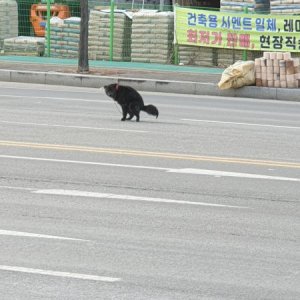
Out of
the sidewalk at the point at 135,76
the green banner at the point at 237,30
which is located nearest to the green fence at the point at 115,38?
the green banner at the point at 237,30

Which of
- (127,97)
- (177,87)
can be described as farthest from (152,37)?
(127,97)

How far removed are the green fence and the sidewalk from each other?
2.35 feet

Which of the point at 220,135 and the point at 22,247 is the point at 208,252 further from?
the point at 220,135

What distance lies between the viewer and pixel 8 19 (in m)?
33.8

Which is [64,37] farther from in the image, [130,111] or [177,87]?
[130,111]

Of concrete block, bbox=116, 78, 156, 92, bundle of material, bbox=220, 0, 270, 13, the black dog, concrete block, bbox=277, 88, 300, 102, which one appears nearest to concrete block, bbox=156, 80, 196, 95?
concrete block, bbox=116, 78, 156, 92

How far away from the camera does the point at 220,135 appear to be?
16.7 m

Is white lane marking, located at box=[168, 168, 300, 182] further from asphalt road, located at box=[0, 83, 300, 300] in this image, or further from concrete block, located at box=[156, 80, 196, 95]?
concrete block, located at box=[156, 80, 196, 95]

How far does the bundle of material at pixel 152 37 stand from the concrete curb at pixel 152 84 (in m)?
4.71

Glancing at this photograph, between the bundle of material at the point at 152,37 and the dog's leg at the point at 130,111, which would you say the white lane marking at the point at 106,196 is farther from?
the bundle of material at the point at 152,37

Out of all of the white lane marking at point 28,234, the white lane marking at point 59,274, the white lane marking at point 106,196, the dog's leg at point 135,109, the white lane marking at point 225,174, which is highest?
the dog's leg at point 135,109

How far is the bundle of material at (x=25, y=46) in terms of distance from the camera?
33156 mm

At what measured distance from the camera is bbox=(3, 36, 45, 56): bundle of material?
33.2 meters

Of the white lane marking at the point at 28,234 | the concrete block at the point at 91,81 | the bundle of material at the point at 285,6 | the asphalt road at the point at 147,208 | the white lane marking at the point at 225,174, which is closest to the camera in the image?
the asphalt road at the point at 147,208
